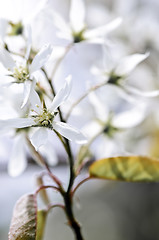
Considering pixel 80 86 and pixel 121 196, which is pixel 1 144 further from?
pixel 121 196

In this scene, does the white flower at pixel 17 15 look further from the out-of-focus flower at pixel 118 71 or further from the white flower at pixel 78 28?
the out-of-focus flower at pixel 118 71

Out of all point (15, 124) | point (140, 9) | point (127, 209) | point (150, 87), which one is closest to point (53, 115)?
point (15, 124)

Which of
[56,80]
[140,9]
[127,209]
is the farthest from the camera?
[140,9]

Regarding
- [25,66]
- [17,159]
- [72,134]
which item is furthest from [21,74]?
[17,159]

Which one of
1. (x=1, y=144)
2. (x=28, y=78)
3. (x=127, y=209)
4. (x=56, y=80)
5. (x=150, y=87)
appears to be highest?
(x=28, y=78)

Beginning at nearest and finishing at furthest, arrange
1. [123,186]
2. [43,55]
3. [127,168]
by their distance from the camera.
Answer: [43,55] < [127,168] < [123,186]

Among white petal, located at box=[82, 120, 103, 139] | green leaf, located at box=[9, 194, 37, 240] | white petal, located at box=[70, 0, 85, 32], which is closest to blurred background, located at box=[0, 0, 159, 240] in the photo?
white petal, located at box=[82, 120, 103, 139]

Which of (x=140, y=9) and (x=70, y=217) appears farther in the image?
(x=140, y=9)

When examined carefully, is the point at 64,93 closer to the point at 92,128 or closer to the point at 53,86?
the point at 53,86
